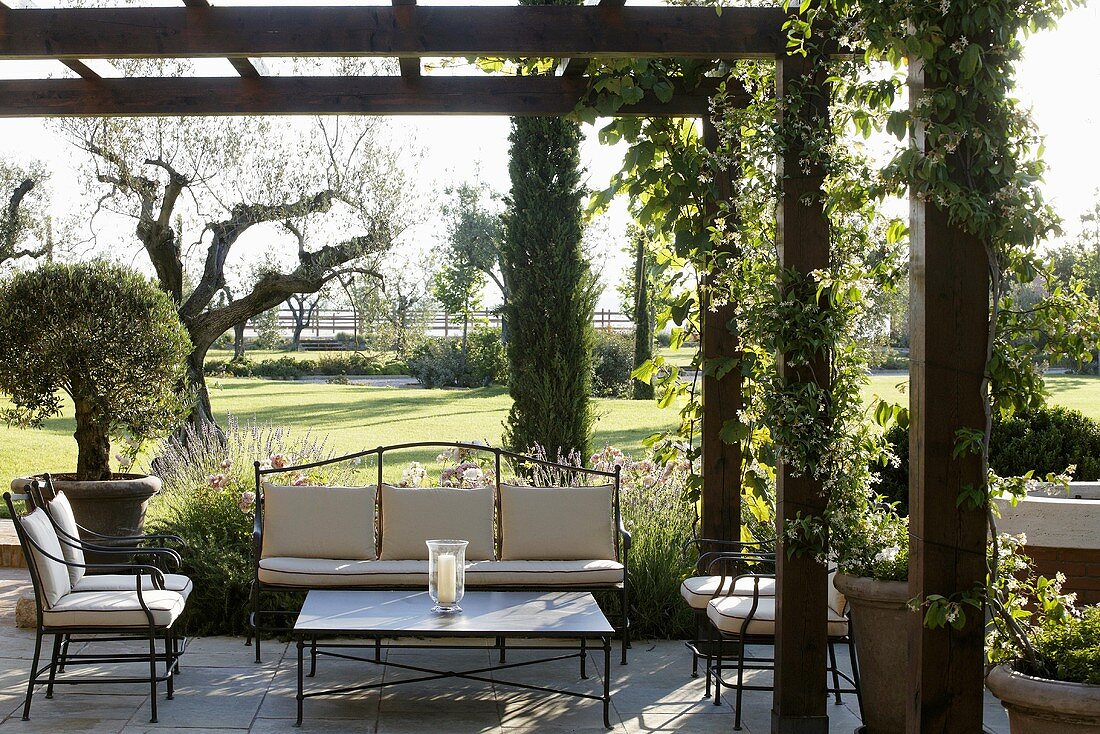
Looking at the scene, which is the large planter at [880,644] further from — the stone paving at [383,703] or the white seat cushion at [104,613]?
the white seat cushion at [104,613]

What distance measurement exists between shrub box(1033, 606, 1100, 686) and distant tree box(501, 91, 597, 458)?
573 cm

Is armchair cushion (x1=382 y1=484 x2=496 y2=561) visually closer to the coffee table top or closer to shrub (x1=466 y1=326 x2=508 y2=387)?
the coffee table top

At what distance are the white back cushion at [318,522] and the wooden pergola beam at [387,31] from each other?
7.13 feet

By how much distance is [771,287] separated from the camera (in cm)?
396

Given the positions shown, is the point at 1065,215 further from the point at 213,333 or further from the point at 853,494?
the point at 213,333

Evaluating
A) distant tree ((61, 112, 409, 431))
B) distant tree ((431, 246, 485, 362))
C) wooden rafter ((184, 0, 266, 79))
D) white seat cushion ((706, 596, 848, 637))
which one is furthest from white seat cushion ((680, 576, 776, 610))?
distant tree ((431, 246, 485, 362))

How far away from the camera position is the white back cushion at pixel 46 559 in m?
4.22

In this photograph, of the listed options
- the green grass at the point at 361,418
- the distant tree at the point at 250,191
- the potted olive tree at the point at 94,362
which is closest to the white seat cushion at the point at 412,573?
the potted olive tree at the point at 94,362

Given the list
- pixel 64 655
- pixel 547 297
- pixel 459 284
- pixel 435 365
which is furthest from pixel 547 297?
pixel 459 284

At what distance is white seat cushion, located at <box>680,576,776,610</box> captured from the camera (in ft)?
15.5

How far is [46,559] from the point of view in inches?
169

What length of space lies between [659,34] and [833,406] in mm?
1595

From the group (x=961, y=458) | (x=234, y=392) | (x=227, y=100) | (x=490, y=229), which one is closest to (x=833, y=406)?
(x=961, y=458)

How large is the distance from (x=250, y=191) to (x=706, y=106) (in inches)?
258
